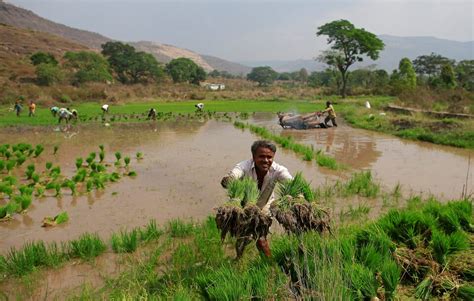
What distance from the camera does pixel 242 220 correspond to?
319 cm

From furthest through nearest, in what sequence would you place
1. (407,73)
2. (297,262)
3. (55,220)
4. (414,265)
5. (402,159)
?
(407,73) < (402,159) < (55,220) < (414,265) < (297,262)

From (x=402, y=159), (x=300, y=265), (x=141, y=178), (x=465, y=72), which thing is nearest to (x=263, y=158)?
(x=300, y=265)

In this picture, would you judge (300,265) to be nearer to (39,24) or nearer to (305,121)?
(305,121)

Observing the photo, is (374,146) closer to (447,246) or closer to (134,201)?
(134,201)

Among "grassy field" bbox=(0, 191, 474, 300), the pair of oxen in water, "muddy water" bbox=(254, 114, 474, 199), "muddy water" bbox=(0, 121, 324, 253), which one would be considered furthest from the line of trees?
"grassy field" bbox=(0, 191, 474, 300)

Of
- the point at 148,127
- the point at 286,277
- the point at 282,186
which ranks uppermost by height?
the point at 282,186

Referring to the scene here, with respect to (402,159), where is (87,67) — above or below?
above

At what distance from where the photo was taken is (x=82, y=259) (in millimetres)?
4848

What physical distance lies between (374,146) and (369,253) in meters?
11.6

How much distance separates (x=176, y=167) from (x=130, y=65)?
158 feet

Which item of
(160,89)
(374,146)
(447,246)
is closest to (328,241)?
(447,246)

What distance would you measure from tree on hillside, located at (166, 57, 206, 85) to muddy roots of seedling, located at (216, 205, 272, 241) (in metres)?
60.7

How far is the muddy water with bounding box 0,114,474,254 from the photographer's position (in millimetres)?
6789

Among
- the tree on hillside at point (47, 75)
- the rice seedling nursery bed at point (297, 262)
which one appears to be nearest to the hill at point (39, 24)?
the tree on hillside at point (47, 75)
